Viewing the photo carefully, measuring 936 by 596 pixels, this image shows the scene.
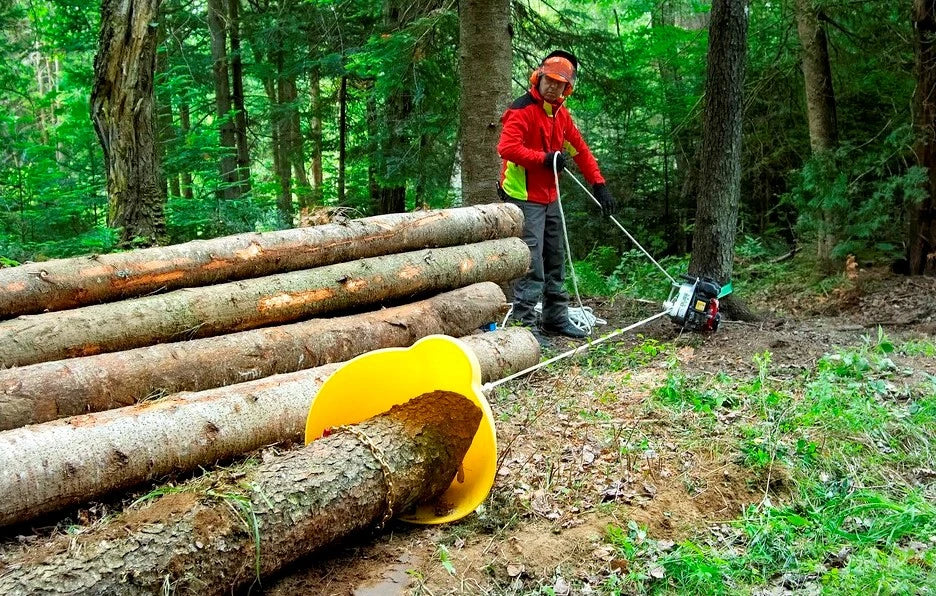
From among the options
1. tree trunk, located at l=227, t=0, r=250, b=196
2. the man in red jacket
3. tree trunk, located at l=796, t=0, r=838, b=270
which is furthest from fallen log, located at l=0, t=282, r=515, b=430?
tree trunk, located at l=227, t=0, r=250, b=196

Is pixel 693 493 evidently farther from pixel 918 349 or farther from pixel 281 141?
pixel 281 141

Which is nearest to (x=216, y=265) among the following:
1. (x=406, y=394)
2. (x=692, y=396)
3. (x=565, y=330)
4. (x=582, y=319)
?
(x=406, y=394)

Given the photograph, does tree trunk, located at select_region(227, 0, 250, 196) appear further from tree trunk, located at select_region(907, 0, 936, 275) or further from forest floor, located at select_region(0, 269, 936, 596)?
tree trunk, located at select_region(907, 0, 936, 275)

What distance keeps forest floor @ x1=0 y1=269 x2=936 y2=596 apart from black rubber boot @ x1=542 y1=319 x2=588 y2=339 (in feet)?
4.39

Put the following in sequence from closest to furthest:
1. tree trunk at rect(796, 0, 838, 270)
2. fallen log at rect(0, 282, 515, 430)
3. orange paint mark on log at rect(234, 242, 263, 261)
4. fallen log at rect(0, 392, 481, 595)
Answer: fallen log at rect(0, 392, 481, 595) → fallen log at rect(0, 282, 515, 430) → orange paint mark on log at rect(234, 242, 263, 261) → tree trunk at rect(796, 0, 838, 270)

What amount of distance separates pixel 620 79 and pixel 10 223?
8100mm

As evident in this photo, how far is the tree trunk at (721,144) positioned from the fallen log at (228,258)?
2.06m

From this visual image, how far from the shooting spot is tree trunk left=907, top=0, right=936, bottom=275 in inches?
287

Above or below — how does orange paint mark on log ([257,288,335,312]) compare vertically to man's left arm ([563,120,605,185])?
below

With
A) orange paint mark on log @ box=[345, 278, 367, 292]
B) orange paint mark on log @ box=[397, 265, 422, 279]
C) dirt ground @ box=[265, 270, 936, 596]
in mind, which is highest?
orange paint mark on log @ box=[397, 265, 422, 279]

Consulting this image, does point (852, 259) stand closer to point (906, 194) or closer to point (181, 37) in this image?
point (906, 194)

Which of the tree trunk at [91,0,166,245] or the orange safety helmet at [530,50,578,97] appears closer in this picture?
the orange safety helmet at [530,50,578,97]

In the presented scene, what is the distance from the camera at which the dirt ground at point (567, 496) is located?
274 cm

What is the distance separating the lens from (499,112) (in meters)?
7.18
